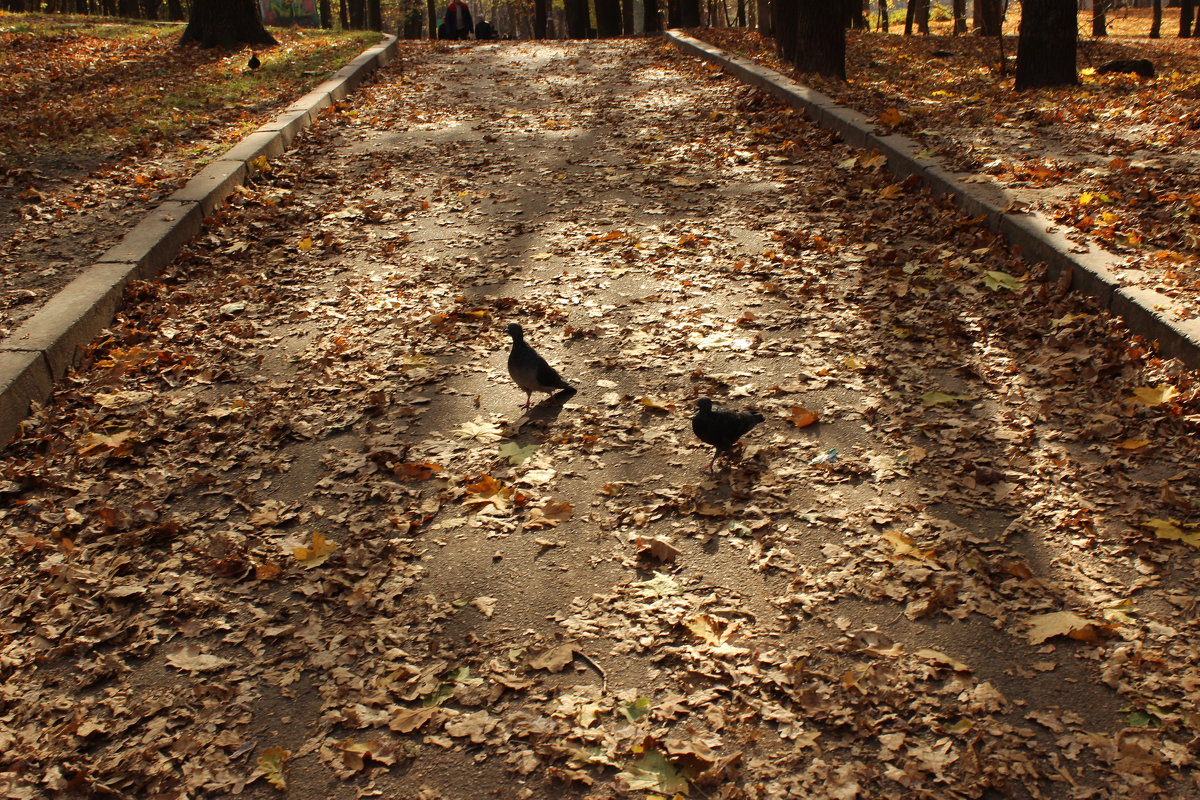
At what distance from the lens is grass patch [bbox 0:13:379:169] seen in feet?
30.3

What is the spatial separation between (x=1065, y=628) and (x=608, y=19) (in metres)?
24.4

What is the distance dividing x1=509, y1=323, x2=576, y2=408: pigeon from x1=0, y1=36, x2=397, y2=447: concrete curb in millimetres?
2456

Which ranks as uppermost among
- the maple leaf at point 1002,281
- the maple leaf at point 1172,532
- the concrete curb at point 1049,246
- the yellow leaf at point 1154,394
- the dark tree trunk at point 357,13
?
the dark tree trunk at point 357,13

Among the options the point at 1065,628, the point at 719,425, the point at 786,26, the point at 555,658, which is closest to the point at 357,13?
the point at 786,26

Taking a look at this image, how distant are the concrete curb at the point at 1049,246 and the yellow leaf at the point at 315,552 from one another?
3.99 meters

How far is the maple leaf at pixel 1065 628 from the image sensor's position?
9.75 feet

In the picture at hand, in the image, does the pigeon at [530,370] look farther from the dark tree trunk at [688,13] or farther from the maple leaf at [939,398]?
the dark tree trunk at [688,13]

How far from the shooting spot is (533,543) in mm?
3650

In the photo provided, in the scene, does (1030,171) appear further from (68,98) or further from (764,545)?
(68,98)

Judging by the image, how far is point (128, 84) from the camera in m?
12.2

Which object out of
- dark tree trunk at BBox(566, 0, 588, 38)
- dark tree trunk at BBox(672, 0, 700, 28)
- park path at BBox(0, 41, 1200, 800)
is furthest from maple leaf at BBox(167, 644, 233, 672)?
dark tree trunk at BBox(566, 0, 588, 38)

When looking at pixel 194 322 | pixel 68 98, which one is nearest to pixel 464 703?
pixel 194 322

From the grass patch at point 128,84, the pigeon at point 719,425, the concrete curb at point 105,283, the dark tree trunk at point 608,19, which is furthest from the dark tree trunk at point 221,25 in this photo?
the pigeon at point 719,425

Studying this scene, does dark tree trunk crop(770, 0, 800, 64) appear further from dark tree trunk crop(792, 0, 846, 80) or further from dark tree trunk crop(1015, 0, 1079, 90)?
dark tree trunk crop(1015, 0, 1079, 90)
